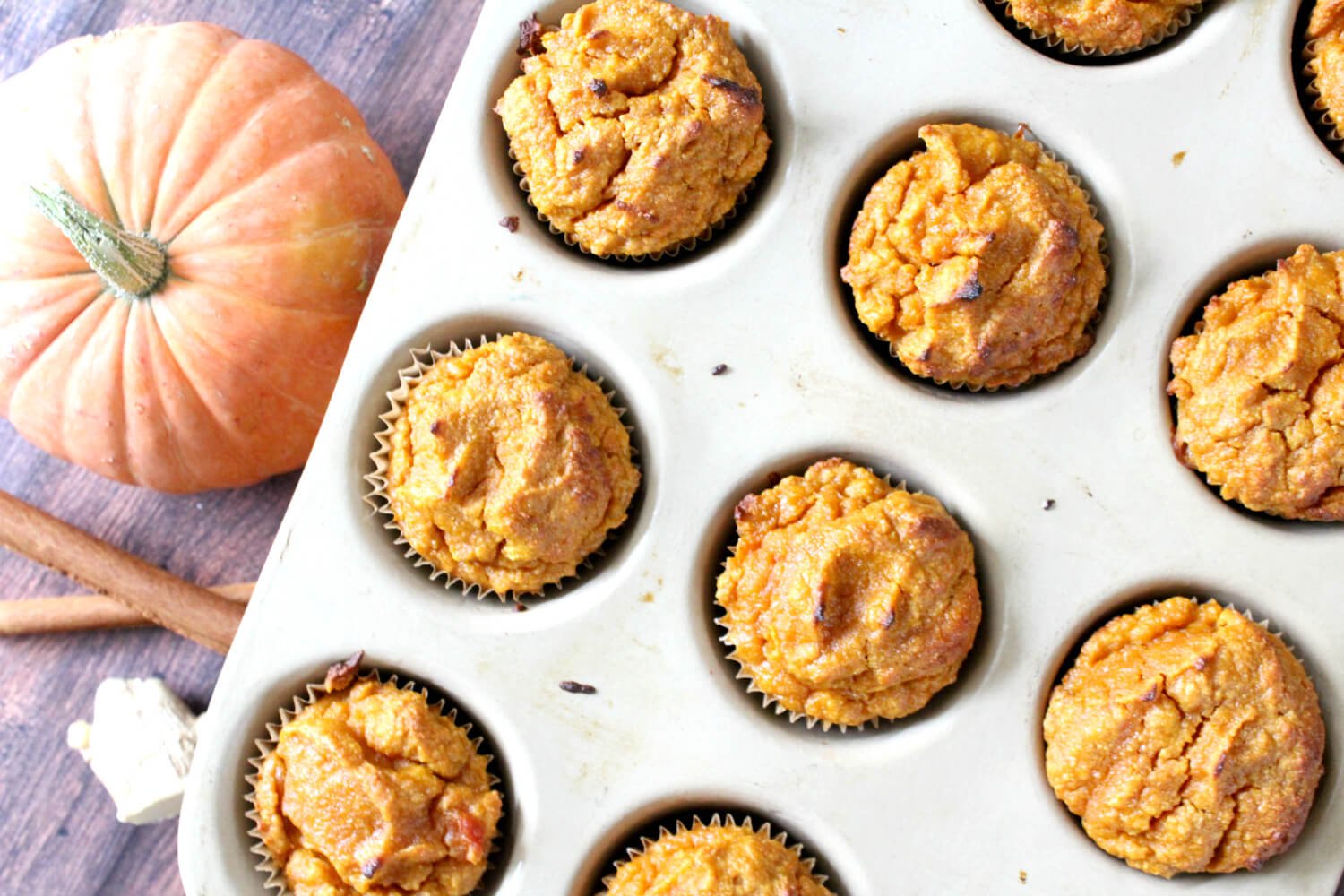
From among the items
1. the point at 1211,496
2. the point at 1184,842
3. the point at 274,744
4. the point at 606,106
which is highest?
the point at 606,106

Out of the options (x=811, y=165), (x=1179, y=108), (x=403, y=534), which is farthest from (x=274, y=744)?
(x=1179, y=108)

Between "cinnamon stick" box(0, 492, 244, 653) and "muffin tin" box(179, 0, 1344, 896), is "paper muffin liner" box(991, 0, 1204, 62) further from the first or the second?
"cinnamon stick" box(0, 492, 244, 653)

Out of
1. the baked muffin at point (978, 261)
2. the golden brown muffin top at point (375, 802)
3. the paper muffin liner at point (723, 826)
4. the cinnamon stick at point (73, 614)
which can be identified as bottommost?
the paper muffin liner at point (723, 826)

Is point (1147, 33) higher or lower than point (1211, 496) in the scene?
higher

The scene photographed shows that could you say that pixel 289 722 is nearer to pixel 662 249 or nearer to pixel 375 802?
pixel 375 802

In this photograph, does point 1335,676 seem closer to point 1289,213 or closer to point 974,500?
point 974,500

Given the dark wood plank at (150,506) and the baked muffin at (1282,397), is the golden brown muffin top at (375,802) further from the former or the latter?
the baked muffin at (1282,397)

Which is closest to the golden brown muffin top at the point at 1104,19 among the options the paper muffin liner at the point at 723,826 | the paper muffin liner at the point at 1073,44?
the paper muffin liner at the point at 1073,44
